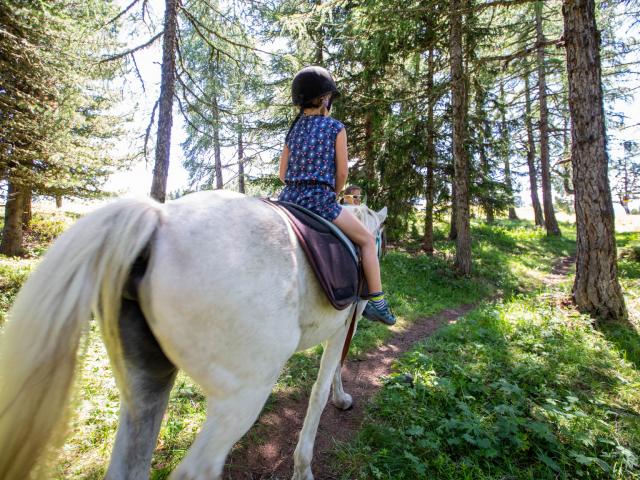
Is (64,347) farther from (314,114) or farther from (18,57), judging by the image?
(18,57)

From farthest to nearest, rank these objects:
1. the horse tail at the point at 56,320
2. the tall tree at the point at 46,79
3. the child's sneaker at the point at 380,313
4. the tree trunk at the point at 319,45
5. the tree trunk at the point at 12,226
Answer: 1. the tree trunk at the point at 319,45
2. the tree trunk at the point at 12,226
3. the tall tree at the point at 46,79
4. the child's sneaker at the point at 380,313
5. the horse tail at the point at 56,320

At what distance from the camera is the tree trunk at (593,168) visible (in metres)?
5.48

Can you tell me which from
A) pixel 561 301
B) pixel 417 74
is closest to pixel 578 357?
pixel 561 301

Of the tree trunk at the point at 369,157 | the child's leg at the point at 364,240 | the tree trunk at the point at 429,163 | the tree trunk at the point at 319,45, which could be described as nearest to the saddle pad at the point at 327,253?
the child's leg at the point at 364,240

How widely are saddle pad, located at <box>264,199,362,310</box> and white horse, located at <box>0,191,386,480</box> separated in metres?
0.13

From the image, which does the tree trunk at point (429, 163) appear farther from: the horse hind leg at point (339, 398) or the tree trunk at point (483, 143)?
the horse hind leg at point (339, 398)

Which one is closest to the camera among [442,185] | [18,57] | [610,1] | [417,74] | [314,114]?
[314,114]

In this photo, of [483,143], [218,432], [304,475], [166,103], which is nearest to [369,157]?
[483,143]

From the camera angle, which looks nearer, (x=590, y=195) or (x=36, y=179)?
(x=590, y=195)

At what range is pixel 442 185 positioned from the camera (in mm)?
12016

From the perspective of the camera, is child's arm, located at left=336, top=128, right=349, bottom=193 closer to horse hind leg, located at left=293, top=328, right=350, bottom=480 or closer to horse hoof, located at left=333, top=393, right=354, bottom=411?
horse hind leg, located at left=293, top=328, right=350, bottom=480

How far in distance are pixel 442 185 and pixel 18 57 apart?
478 inches

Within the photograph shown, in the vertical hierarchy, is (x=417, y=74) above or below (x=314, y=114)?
above

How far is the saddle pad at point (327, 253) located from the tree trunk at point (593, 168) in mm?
5363
